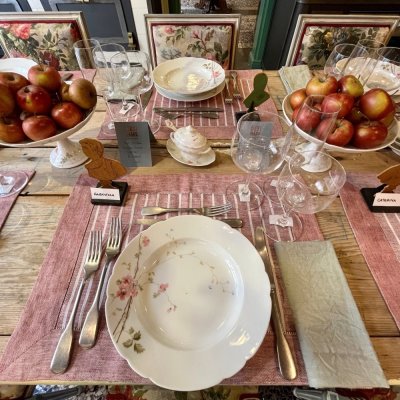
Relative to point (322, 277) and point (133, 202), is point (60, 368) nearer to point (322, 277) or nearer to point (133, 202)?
point (133, 202)

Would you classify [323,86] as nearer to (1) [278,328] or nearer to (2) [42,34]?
(1) [278,328]

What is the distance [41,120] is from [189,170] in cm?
36

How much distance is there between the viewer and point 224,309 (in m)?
0.46

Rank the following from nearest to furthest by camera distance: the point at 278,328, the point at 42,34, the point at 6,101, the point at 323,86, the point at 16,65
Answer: the point at 278,328
the point at 6,101
the point at 323,86
the point at 16,65
the point at 42,34

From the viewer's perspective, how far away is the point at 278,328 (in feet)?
1.47

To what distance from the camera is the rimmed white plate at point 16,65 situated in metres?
0.96

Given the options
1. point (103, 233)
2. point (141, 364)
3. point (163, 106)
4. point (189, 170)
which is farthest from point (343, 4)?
point (141, 364)

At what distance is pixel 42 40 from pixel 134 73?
1.97ft

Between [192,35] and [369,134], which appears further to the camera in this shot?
[192,35]

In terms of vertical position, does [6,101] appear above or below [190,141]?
above

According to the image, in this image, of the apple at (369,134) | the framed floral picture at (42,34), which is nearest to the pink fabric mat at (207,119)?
the apple at (369,134)

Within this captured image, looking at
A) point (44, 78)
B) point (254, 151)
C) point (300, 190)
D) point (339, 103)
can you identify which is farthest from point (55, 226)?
point (339, 103)

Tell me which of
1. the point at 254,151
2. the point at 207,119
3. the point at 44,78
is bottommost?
the point at 207,119

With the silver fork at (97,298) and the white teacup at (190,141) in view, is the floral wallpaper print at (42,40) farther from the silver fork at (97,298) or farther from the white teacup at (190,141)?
the silver fork at (97,298)
